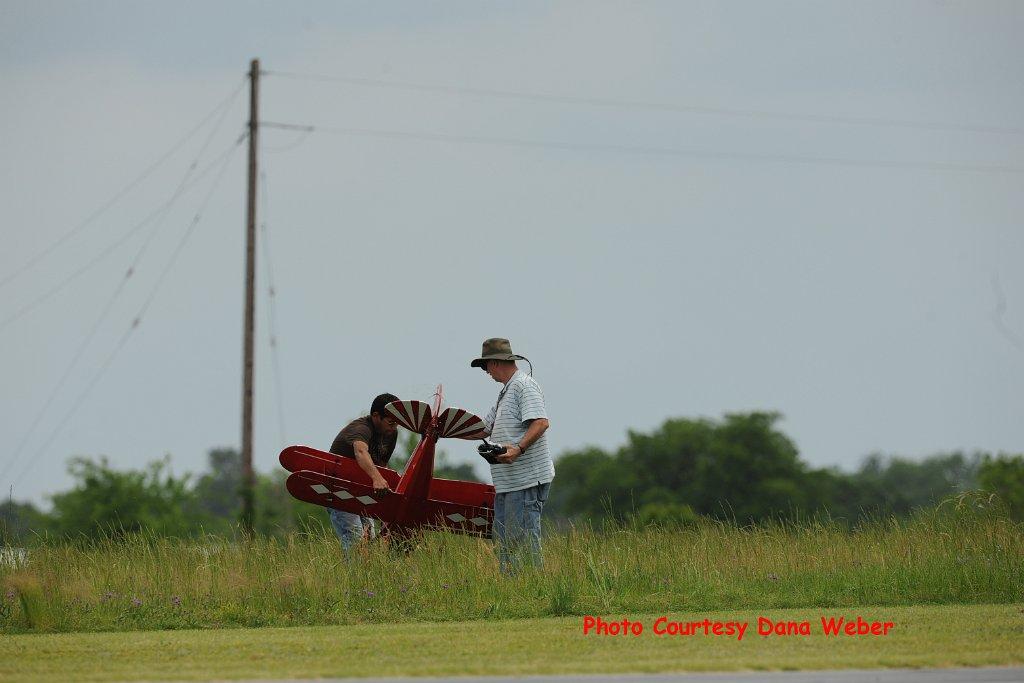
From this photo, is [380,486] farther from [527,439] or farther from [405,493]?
[527,439]

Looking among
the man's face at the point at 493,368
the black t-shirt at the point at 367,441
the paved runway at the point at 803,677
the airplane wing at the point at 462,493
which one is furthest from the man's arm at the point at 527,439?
the paved runway at the point at 803,677

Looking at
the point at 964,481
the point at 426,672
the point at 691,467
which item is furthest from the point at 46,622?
the point at 691,467

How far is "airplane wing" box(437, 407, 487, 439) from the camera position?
12141mm

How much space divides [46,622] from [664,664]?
16.2ft

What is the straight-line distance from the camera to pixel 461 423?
12180 millimetres

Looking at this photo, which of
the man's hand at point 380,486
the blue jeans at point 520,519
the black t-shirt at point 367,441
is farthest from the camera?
the black t-shirt at point 367,441

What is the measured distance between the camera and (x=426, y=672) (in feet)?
24.8

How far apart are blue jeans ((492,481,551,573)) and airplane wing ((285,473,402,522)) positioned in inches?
50.6

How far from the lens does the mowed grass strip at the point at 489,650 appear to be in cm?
765

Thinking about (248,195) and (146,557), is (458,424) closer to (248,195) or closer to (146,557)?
(146,557)

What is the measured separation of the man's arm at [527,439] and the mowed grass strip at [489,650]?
1.59 m

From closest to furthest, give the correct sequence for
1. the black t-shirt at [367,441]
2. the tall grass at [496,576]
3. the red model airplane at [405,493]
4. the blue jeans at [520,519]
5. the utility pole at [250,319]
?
the tall grass at [496,576]
the blue jeans at [520,519]
the red model airplane at [405,493]
the black t-shirt at [367,441]
the utility pole at [250,319]

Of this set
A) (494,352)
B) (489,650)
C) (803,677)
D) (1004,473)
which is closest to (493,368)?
(494,352)

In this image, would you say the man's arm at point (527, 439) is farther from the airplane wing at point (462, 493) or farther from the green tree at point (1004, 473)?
the green tree at point (1004, 473)
